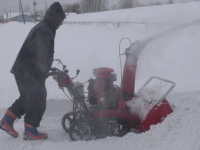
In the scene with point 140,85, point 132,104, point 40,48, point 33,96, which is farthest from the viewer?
point 140,85

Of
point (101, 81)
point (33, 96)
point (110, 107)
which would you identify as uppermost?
point (101, 81)

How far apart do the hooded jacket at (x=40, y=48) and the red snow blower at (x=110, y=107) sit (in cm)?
24

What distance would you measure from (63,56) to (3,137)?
20.8ft

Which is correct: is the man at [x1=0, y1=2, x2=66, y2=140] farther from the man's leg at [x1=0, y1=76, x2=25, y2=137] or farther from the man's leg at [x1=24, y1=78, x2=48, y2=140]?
the man's leg at [x1=0, y1=76, x2=25, y2=137]

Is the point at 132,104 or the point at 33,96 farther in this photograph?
the point at 132,104

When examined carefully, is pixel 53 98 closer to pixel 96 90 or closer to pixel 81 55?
pixel 96 90

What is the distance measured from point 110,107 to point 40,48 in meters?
1.37

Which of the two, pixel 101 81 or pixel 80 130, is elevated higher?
pixel 101 81

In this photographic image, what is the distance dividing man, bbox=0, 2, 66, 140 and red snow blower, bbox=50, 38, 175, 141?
254mm

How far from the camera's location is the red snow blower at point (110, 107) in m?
3.84

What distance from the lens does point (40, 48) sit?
3.64 meters

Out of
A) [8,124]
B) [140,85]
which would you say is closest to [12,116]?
[8,124]

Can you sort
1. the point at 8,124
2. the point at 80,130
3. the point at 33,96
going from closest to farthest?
1. the point at 33,96
2. the point at 80,130
3. the point at 8,124

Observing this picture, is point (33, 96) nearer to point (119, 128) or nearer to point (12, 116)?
point (12, 116)
